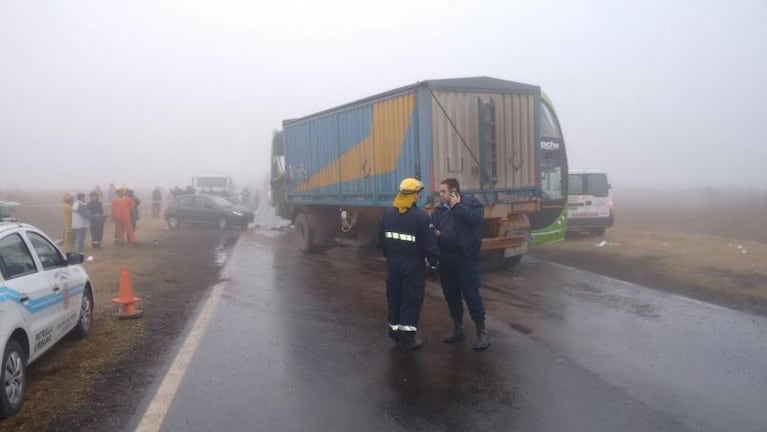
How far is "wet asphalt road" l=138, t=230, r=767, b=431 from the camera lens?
15.3 ft

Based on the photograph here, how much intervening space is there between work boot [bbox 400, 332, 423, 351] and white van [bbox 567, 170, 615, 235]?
489 inches

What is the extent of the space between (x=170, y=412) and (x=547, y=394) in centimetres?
283

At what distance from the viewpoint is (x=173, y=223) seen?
26766 mm

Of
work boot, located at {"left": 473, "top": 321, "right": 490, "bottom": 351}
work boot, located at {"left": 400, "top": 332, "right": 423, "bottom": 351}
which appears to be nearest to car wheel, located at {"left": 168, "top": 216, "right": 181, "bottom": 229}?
work boot, located at {"left": 400, "top": 332, "right": 423, "bottom": 351}

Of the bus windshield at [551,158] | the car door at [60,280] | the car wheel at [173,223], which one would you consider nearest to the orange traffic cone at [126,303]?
the car door at [60,280]

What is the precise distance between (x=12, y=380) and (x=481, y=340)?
401 cm

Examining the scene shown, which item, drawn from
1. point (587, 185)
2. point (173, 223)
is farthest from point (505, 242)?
point (173, 223)

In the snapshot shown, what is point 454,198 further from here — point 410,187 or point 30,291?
point 30,291

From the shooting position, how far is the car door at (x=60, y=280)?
6.17m

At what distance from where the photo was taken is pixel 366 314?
27.3 ft

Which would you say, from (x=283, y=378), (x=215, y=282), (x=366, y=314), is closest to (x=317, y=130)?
(x=215, y=282)

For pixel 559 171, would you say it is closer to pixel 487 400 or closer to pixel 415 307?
pixel 415 307

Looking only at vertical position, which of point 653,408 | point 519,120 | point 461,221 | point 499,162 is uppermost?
point 519,120

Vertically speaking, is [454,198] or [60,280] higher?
[454,198]
